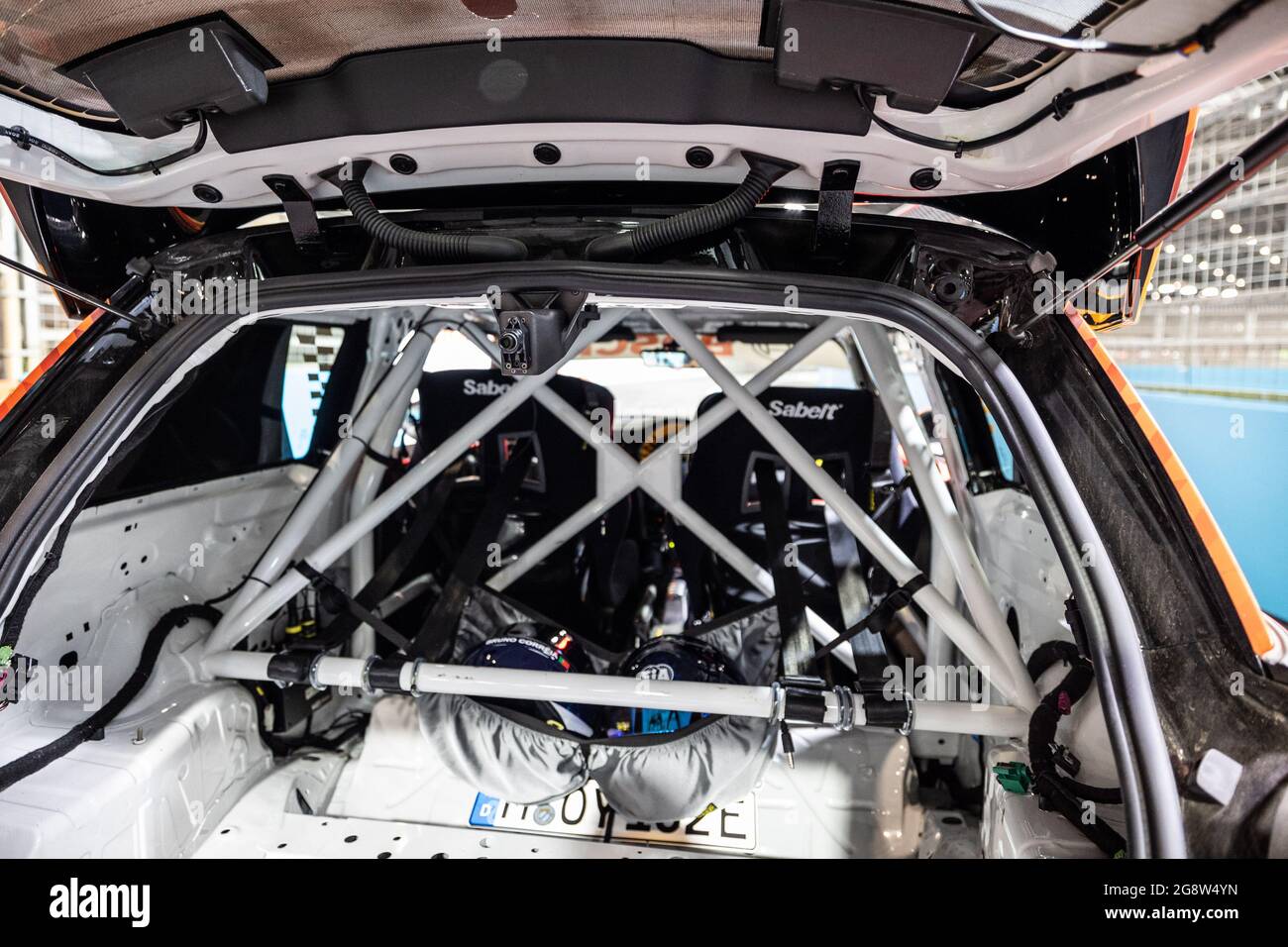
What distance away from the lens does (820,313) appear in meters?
1.37

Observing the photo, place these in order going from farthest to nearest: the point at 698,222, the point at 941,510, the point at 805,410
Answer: the point at 805,410, the point at 941,510, the point at 698,222

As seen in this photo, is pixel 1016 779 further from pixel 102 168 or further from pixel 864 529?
pixel 102 168

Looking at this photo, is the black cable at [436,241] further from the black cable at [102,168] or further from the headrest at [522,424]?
the headrest at [522,424]

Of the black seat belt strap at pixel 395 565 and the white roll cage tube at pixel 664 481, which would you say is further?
the white roll cage tube at pixel 664 481

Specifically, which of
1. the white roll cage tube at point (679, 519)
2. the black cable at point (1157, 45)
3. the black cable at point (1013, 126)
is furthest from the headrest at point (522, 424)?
the black cable at point (1157, 45)

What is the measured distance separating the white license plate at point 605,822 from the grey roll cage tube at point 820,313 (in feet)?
3.81

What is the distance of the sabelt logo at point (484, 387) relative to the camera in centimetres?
259

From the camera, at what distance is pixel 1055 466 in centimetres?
126

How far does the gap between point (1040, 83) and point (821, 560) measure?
1674 millimetres

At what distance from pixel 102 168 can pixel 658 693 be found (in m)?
1.63

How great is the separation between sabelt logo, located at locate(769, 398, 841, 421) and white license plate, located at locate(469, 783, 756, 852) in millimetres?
1260

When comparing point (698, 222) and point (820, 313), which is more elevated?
point (698, 222)

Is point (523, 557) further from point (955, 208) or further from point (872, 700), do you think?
point (955, 208)

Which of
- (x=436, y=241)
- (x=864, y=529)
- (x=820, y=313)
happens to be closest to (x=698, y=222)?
(x=820, y=313)
